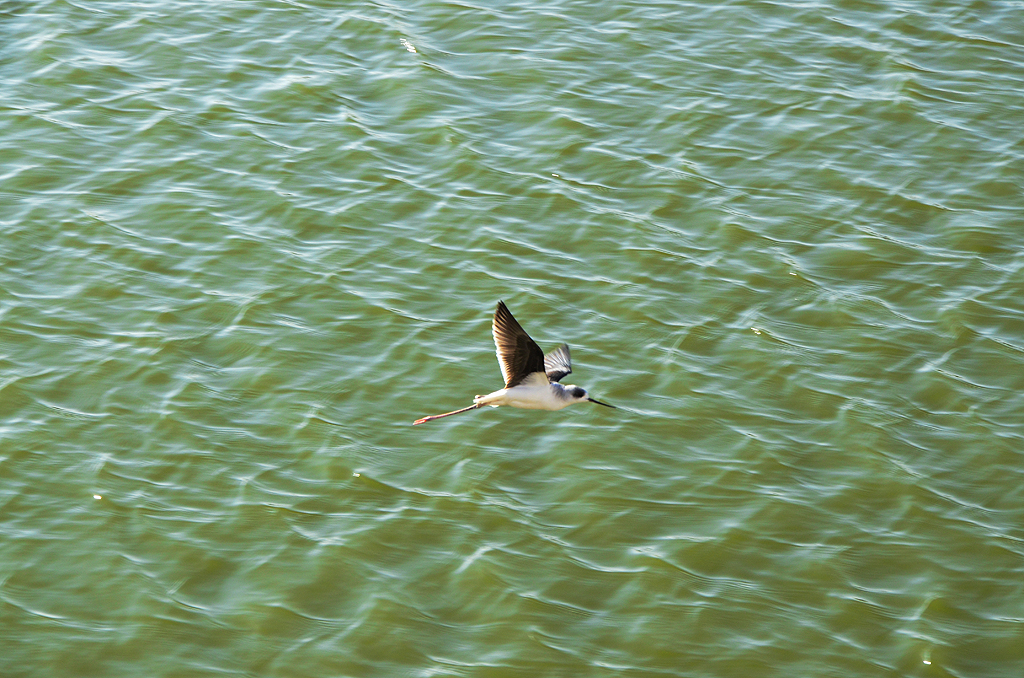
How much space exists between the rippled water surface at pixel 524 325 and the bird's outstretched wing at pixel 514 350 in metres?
1.12

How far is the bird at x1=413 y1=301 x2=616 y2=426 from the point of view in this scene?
7977mm

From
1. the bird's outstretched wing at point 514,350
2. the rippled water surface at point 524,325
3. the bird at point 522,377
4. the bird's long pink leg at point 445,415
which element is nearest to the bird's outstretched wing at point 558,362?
the bird at point 522,377

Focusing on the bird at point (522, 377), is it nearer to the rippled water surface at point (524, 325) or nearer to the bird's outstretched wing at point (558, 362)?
the bird's outstretched wing at point (558, 362)

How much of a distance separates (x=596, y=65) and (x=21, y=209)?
6.67 m

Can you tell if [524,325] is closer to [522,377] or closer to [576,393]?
[576,393]

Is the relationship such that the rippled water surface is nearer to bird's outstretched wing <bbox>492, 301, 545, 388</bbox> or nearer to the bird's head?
the bird's head

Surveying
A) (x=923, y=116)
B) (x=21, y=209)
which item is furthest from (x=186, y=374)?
(x=923, y=116)

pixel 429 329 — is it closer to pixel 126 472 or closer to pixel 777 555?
pixel 126 472

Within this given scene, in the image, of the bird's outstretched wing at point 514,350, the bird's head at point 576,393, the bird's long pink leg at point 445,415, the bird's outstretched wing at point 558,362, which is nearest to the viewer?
the bird's outstretched wing at point 514,350

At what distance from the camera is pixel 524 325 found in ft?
33.6

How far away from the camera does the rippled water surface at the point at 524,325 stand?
7.91 meters

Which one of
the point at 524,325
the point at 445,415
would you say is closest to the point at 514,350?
the point at 445,415

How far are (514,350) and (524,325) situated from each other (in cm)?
217

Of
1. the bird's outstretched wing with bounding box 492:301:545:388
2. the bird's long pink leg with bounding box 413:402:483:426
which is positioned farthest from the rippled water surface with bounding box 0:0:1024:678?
the bird's outstretched wing with bounding box 492:301:545:388
